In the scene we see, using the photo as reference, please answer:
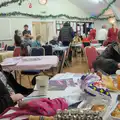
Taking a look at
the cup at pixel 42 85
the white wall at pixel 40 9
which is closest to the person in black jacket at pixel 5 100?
the cup at pixel 42 85

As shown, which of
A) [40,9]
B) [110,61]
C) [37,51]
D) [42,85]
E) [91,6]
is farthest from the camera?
[91,6]

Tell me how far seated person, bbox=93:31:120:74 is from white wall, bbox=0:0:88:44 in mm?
7801

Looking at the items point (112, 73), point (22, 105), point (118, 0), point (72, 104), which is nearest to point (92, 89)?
point (72, 104)

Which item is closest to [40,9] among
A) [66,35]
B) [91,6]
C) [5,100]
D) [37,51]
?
[91,6]

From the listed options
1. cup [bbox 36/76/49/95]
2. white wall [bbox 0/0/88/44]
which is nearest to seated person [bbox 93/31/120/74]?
cup [bbox 36/76/49/95]

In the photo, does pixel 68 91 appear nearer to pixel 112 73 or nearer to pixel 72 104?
pixel 72 104

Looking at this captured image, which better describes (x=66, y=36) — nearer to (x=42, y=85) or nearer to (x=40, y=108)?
(x=42, y=85)

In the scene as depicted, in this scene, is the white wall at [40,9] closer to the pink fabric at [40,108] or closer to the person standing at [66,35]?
the person standing at [66,35]

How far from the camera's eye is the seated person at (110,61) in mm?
2232

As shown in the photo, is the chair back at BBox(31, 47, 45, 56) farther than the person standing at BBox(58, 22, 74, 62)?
No

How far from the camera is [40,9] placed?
11203mm

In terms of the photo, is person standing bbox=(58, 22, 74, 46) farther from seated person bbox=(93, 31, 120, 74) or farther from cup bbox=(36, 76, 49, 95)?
cup bbox=(36, 76, 49, 95)

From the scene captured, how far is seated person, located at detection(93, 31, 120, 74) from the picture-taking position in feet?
7.32

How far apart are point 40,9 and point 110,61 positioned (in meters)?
9.37
